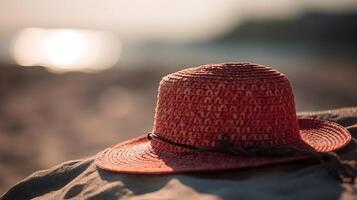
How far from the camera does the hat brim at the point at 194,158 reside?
248 cm

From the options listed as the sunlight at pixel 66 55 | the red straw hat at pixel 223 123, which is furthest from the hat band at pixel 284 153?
the sunlight at pixel 66 55

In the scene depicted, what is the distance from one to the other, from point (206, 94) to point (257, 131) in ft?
0.94

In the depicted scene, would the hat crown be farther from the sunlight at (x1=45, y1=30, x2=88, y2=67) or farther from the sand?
the sunlight at (x1=45, y1=30, x2=88, y2=67)

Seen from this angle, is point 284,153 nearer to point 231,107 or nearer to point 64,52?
point 231,107

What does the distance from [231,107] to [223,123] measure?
81mm

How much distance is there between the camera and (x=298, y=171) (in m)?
2.50

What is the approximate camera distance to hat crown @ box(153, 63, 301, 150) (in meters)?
2.59

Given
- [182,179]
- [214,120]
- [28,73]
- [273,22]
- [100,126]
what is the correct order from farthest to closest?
[273,22] → [28,73] → [100,126] → [214,120] → [182,179]

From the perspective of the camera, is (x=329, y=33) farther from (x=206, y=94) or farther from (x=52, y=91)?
(x=206, y=94)

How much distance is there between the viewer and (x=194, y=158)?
260cm

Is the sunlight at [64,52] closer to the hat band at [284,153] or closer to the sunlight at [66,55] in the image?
the sunlight at [66,55]

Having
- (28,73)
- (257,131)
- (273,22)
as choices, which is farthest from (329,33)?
(257,131)

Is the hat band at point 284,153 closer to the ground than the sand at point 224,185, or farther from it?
farther from it

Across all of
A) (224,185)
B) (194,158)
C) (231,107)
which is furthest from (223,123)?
(224,185)
